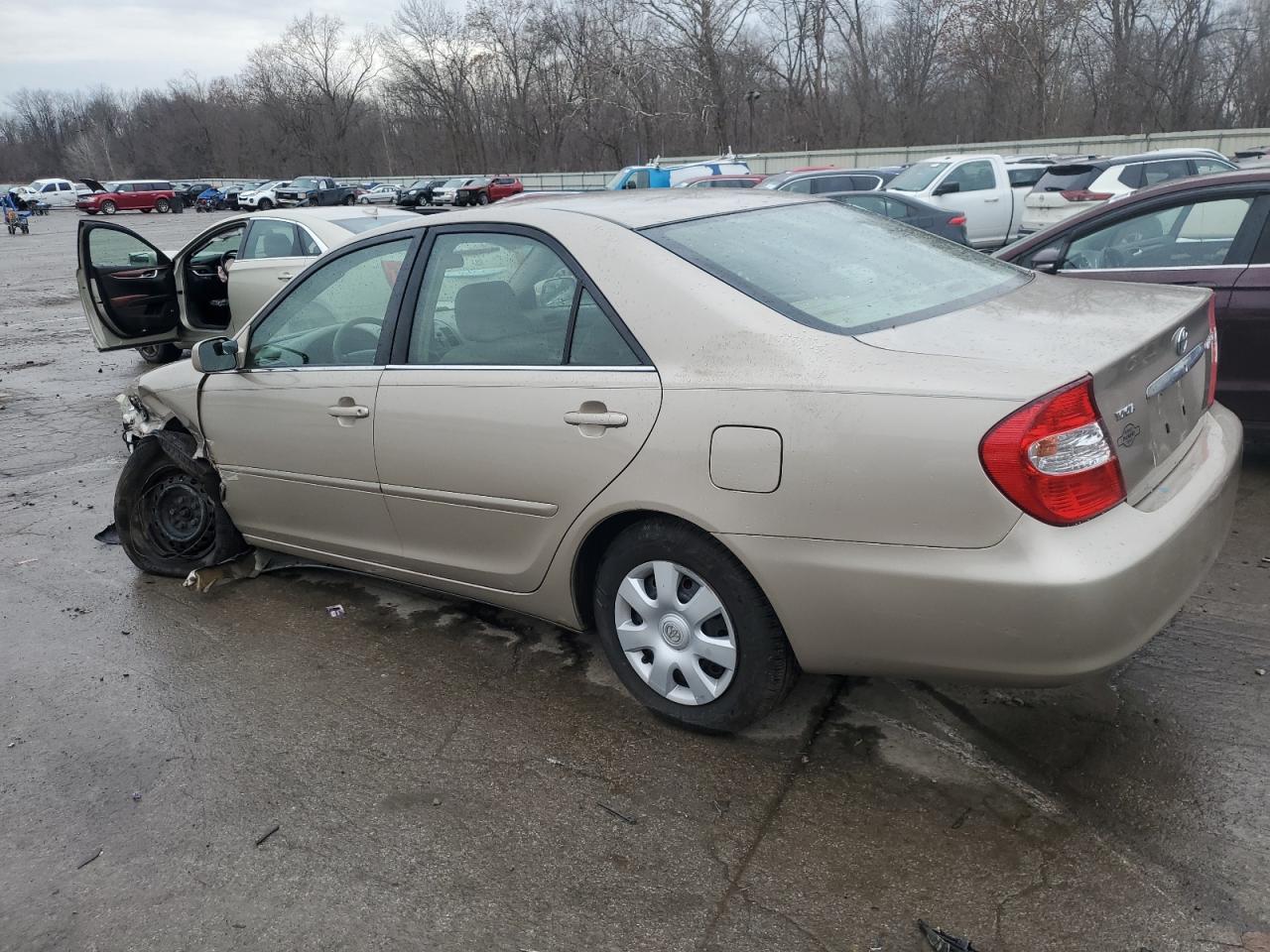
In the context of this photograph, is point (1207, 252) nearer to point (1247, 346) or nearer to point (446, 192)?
point (1247, 346)

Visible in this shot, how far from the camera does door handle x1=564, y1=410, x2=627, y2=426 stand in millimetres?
2885

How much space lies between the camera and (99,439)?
304 inches

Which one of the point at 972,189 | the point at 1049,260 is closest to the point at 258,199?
the point at 972,189

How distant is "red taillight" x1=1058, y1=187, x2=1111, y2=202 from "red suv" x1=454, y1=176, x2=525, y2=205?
102ft

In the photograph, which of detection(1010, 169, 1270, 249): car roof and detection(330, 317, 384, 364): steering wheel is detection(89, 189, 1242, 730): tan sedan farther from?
detection(1010, 169, 1270, 249): car roof

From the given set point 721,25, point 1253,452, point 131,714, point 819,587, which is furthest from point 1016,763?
point 721,25

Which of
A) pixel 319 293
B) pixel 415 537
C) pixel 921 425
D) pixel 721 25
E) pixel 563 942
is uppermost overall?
pixel 721 25

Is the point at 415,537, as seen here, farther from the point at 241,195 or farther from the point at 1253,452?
the point at 241,195

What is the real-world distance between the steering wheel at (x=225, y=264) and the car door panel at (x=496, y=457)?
6944mm

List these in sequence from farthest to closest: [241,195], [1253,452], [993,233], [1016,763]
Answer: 1. [241,195]
2. [993,233]
3. [1253,452]
4. [1016,763]

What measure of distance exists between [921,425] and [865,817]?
1.11 m

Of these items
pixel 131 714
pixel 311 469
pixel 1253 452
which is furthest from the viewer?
pixel 1253 452

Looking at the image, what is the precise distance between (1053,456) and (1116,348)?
0.44 metres

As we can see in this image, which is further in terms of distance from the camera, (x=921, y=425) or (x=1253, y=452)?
(x=1253, y=452)
